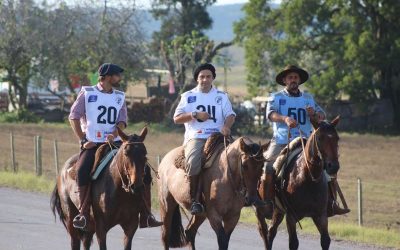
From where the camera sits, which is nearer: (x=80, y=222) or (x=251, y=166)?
(x=251, y=166)

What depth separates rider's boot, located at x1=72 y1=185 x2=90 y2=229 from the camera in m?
11.9

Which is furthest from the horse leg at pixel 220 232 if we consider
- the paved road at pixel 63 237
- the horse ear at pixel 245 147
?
the paved road at pixel 63 237

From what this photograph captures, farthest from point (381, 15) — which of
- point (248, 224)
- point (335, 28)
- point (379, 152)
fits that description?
point (248, 224)

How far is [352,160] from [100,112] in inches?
987

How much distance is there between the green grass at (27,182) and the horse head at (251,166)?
1265cm

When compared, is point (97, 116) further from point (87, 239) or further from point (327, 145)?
point (327, 145)

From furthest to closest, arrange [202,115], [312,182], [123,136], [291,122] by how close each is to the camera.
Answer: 1. [291,122]
2. [312,182]
3. [202,115]
4. [123,136]

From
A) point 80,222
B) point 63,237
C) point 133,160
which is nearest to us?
point 133,160

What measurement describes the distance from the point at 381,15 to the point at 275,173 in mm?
39487

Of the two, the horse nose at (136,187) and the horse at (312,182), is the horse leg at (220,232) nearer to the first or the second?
the horse nose at (136,187)

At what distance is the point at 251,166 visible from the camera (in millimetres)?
11680

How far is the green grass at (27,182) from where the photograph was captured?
79.6 feet

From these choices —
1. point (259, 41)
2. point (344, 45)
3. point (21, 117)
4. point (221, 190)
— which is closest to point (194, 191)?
point (221, 190)

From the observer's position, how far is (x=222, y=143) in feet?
41.5
